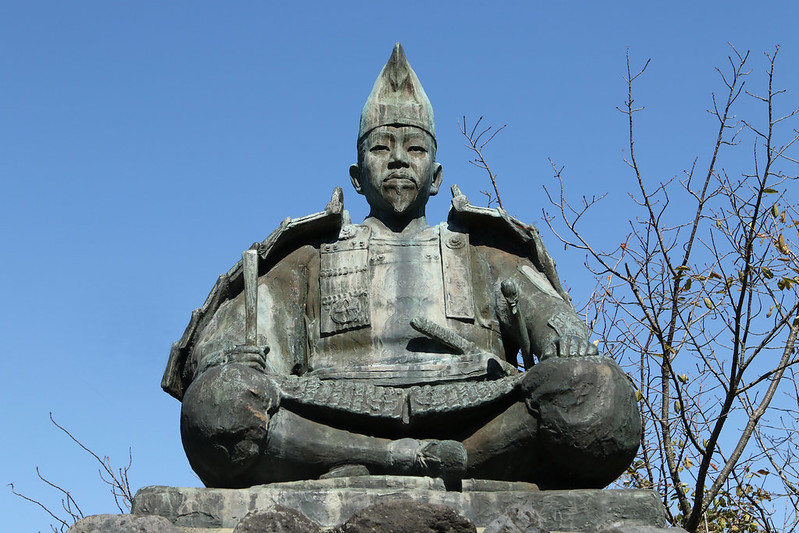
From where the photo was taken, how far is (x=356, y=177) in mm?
7809

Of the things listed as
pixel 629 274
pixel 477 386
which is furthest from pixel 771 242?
pixel 477 386

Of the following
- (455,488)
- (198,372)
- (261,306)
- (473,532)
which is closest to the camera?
(473,532)

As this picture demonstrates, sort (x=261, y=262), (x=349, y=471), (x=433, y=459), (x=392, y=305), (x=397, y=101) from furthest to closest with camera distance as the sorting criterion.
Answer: (x=397, y=101)
(x=261, y=262)
(x=392, y=305)
(x=349, y=471)
(x=433, y=459)

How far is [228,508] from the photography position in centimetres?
587

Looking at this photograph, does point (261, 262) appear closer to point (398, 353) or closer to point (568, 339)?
point (398, 353)

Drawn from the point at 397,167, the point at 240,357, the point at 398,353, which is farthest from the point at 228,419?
the point at 397,167

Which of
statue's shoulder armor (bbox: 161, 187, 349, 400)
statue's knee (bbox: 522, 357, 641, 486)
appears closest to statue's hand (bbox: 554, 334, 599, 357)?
statue's knee (bbox: 522, 357, 641, 486)

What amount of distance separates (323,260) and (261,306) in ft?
1.56

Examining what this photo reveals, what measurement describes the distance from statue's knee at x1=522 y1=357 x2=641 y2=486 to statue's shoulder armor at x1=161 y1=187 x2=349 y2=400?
1808 millimetres

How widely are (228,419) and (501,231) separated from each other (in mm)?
2222

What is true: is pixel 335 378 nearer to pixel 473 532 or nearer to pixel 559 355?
Result: pixel 559 355

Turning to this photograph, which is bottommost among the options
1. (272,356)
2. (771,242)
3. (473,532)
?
(473,532)

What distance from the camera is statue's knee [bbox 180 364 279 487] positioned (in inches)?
239

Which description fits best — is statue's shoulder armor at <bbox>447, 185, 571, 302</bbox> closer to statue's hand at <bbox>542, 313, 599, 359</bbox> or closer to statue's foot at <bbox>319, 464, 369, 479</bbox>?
statue's hand at <bbox>542, 313, 599, 359</bbox>
